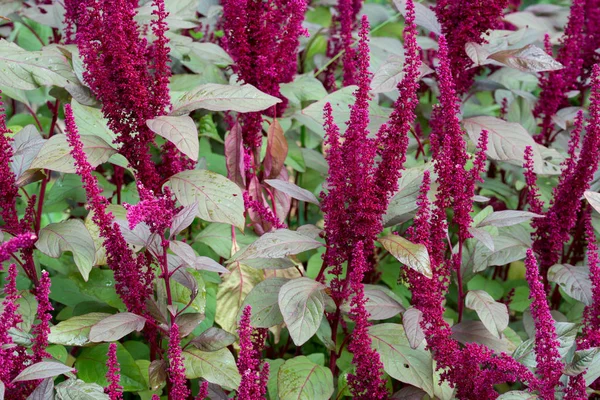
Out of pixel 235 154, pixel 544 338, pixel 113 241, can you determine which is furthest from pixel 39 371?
pixel 544 338

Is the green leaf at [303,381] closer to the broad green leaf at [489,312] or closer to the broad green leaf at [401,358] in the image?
the broad green leaf at [401,358]

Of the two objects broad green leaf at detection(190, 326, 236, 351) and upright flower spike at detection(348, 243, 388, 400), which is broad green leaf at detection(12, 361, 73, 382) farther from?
upright flower spike at detection(348, 243, 388, 400)

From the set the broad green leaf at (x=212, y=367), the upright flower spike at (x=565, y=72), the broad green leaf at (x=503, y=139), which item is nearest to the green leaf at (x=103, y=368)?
the broad green leaf at (x=212, y=367)

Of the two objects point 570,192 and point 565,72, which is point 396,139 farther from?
point 565,72

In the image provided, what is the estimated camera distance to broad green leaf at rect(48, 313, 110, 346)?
5.37 feet

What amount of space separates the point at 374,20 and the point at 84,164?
2269 millimetres

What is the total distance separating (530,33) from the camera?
2.75 metres

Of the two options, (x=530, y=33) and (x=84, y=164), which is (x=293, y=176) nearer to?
(x=530, y=33)

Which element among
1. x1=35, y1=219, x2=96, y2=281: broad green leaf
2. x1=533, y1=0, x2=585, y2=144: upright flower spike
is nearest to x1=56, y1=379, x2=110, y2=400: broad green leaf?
x1=35, y1=219, x2=96, y2=281: broad green leaf

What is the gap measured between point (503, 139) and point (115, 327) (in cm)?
121

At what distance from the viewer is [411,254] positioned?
1.64 metres

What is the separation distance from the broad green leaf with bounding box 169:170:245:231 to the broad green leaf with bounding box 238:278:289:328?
8.4 inches

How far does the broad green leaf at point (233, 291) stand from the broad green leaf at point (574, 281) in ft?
2.73

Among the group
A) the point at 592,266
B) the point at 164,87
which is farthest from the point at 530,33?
the point at 164,87
